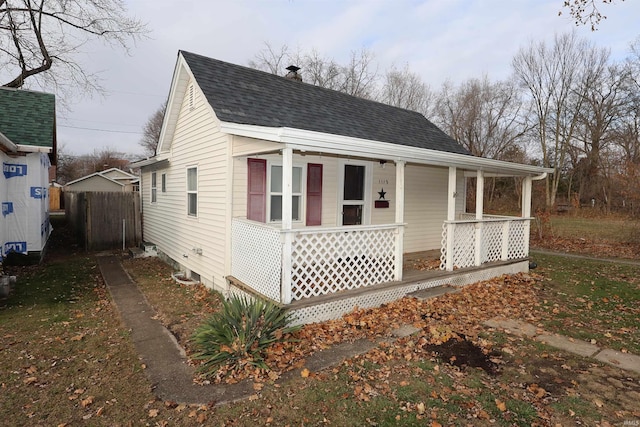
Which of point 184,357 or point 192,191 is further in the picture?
point 192,191

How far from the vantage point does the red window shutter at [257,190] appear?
6945 millimetres

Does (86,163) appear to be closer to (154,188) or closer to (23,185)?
(154,188)

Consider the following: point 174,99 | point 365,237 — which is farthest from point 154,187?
point 365,237

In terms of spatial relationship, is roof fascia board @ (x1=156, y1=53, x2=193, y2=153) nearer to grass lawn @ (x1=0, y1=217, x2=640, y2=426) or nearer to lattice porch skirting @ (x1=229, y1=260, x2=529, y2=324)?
grass lawn @ (x1=0, y1=217, x2=640, y2=426)

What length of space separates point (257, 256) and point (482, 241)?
5.49m

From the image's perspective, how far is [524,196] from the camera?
367 inches

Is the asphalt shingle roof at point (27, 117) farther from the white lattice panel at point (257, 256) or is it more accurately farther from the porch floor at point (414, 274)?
the porch floor at point (414, 274)

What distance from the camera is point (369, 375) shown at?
395 cm

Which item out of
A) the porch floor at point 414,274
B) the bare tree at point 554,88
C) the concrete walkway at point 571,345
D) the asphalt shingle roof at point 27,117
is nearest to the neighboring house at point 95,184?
the asphalt shingle roof at point 27,117

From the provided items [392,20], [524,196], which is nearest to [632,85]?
[524,196]

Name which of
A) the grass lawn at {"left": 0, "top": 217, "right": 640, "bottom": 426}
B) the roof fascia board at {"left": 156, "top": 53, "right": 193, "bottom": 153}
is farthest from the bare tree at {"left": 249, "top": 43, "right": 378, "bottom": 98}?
the grass lawn at {"left": 0, "top": 217, "right": 640, "bottom": 426}

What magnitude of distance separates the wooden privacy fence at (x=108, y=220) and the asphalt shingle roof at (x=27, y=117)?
2.33m

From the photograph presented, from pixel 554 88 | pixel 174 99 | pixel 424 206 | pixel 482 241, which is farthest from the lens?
pixel 554 88

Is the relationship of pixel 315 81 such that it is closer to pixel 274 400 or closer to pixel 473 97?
pixel 473 97
